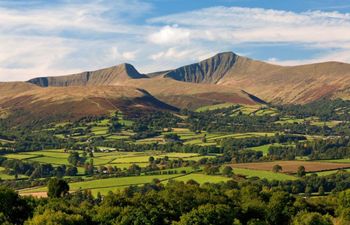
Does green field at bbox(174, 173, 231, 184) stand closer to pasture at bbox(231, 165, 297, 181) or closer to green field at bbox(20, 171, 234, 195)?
green field at bbox(20, 171, 234, 195)

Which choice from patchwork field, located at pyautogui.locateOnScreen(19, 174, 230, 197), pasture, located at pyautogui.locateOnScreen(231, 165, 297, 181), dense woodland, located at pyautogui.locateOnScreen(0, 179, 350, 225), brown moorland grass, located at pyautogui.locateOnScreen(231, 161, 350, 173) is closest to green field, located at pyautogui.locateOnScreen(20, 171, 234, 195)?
patchwork field, located at pyautogui.locateOnScreen(19, 174, 230, 197)

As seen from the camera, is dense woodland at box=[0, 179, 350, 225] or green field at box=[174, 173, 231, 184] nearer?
dense woodland at box=[0, 179, 350, 225]

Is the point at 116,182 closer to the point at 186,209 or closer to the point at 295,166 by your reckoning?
the point at 186,209

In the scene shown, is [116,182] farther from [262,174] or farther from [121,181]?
[262,174]

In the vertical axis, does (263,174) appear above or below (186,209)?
below

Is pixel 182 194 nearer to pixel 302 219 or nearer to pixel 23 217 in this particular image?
pixel 302 219

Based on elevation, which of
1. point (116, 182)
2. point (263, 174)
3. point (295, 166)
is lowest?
point (263, 174)

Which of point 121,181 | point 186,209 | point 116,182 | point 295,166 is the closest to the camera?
point 186,209

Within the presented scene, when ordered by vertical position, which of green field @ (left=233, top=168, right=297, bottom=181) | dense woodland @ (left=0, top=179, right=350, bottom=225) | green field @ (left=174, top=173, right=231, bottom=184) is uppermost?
dense woodland @ (left=0, top=179, right=350, bottom=225)

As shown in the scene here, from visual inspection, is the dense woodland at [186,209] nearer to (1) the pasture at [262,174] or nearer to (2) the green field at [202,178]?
(2) the green field at [202,178]

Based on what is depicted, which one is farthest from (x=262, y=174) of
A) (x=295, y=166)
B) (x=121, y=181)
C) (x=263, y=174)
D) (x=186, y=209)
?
(x=186, y=209)

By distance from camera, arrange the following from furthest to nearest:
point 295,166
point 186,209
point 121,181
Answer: point 295,166 < point 121,181 < point 186,209

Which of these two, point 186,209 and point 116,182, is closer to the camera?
point 186,209
